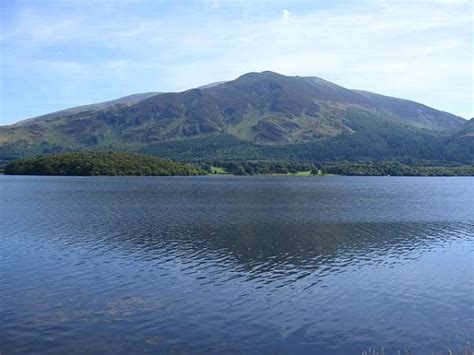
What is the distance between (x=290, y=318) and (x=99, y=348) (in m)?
11.4

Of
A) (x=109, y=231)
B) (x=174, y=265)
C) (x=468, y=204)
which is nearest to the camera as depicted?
(x=174, y=265)

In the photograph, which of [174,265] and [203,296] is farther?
[174,265]

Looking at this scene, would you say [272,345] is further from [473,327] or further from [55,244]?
[55,244]

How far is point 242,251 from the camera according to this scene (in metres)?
51.7

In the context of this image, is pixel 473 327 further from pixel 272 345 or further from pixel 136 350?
pixel 136 350

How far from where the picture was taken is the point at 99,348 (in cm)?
2458

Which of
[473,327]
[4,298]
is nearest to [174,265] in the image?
[4,298]

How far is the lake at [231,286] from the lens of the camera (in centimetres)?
2645

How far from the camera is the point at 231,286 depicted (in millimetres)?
36969

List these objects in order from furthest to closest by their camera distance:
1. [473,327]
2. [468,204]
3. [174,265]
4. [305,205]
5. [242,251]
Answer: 1. [468,204]
2. [305,205]
3. [242,251]
4. [174,265]
5. [473,327]

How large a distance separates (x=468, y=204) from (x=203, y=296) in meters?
97.2

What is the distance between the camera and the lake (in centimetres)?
2645

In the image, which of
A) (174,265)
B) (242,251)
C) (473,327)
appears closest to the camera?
(473,327)

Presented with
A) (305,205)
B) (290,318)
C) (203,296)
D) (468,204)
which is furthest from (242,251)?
(468,204)
